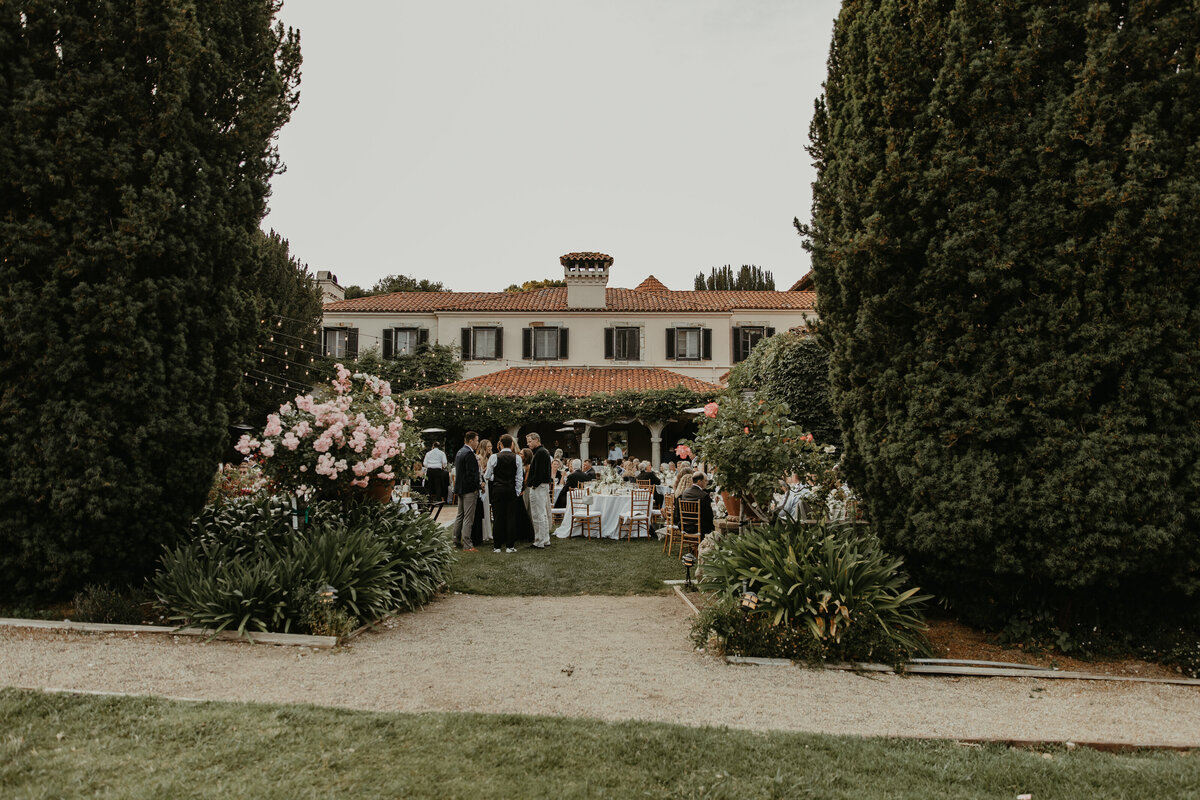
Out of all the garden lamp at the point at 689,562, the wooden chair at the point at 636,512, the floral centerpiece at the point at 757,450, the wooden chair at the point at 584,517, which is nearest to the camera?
the floral centerpiece at the point at 757,450

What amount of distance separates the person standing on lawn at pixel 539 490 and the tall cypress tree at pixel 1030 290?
6.11m

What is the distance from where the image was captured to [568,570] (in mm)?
9633

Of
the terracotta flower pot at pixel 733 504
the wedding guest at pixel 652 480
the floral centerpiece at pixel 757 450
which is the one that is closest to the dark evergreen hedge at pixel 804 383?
the wedding guest at pixel 652 480

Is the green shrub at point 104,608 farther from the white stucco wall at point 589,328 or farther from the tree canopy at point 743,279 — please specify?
the tree canopy at point 743,279

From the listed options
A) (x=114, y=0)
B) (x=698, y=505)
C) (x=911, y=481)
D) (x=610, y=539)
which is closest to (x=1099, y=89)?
(x=911, y=481)

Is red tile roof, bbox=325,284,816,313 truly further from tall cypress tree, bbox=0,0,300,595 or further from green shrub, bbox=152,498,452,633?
tall cypress tree, bbox=0,0,300,595

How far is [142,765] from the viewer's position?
3.16m

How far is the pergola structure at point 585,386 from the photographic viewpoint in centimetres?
2372

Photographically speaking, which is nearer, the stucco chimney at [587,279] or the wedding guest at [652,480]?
the wedding guest at [652,480]

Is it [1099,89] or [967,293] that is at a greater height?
[1099,89]

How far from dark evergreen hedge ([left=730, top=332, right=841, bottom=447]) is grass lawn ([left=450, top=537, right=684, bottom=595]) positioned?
5005 mm

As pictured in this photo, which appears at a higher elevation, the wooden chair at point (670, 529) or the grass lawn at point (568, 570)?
the wooden chair at point (670, 529)

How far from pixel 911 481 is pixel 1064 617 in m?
1.75

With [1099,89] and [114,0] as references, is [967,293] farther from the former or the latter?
[114,0]
